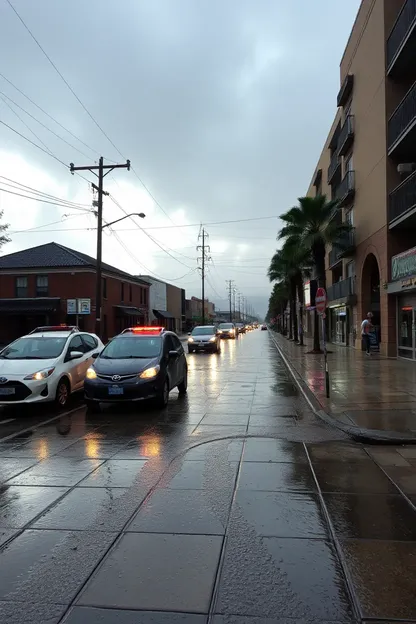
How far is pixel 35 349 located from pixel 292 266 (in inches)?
1040

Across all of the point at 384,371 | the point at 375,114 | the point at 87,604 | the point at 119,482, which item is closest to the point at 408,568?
the point at 87,604

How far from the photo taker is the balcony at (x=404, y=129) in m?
17.7

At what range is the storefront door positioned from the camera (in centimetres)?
1898

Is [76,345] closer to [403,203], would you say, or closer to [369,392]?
[369,392]

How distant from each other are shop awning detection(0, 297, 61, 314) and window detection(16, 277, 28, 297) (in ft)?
1.91

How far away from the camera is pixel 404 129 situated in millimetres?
18328

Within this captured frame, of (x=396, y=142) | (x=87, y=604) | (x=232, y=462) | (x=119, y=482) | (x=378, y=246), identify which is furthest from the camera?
(x=378, y=246)

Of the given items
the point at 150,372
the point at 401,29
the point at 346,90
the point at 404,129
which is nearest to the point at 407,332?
the point at 404,129

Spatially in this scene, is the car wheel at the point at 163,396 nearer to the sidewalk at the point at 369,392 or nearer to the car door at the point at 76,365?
the car door at the point at 76,365

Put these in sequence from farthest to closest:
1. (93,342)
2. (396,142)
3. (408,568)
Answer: (396,142) → (93,342) → (408,568)

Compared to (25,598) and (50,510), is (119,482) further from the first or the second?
(25,598)

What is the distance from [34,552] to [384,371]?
14.3 metres

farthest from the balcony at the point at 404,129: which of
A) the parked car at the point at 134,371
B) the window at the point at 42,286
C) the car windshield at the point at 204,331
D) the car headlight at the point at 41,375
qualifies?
the window at the point at 42,286

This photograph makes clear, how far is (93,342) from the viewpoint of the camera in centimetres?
1293
